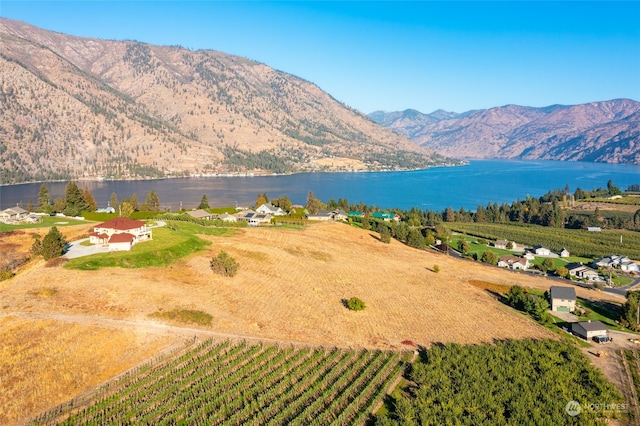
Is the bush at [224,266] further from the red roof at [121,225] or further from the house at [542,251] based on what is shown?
the house at [542,251]

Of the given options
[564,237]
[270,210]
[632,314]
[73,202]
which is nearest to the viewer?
[632,314]

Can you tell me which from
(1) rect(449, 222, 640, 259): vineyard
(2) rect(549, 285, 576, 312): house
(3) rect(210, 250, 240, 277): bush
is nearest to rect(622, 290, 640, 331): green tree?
(2) rect(549, 285, 576, 312): house

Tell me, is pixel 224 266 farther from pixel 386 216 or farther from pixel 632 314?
pixel 386 216

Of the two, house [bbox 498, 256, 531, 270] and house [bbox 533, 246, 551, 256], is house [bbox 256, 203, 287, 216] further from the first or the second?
house [bbox 533, 246, 551, 256]

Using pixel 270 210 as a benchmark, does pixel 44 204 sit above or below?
above

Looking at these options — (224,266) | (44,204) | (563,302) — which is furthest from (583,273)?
(44,204)

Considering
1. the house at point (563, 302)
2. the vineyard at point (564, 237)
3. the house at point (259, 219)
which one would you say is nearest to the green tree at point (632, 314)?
the house at point (563, 302)
